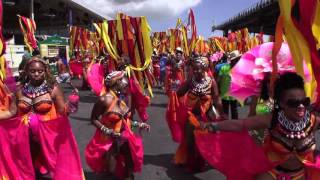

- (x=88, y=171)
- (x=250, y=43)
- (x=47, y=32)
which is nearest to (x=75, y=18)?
(x=47, y=32)

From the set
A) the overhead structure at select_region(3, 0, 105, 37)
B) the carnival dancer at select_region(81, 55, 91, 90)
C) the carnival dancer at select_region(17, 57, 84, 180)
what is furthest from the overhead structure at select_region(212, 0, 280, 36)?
the carnival dancer at select_region(17, 57, 84, 180)

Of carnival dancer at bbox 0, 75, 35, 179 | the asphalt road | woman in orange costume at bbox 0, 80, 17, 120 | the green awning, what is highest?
the green awning

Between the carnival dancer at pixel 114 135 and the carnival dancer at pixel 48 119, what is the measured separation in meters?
0.32

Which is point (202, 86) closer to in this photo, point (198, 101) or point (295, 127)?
point (198, 101)

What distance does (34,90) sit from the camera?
4816 mm

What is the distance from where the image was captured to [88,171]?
5961 millimetres

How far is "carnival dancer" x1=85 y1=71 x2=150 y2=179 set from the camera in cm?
494

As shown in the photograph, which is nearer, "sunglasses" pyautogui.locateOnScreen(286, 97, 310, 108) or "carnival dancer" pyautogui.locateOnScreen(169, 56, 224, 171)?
"sunglasses" pyautogui.locateOnScreen(286, 97, 310, 108)

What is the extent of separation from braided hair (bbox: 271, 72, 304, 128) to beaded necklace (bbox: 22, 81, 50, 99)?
2533 mm

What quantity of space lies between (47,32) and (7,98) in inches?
1784

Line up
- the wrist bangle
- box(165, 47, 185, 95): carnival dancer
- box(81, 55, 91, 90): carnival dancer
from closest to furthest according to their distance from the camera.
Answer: the wrist bangle, box(165, 47, 185, 95): carnival dancer, box(81, 55, 91, 90): carnival dancer

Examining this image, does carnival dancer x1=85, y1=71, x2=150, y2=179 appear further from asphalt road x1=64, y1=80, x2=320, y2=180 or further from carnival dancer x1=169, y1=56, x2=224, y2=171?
carnival dancer x1=169, y1=56, x2=224, y2=171

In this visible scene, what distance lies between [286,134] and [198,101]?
8.72 feet

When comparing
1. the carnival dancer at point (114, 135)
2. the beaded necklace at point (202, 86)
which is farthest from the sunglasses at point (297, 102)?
the beaded necklace at point (202, 86)
